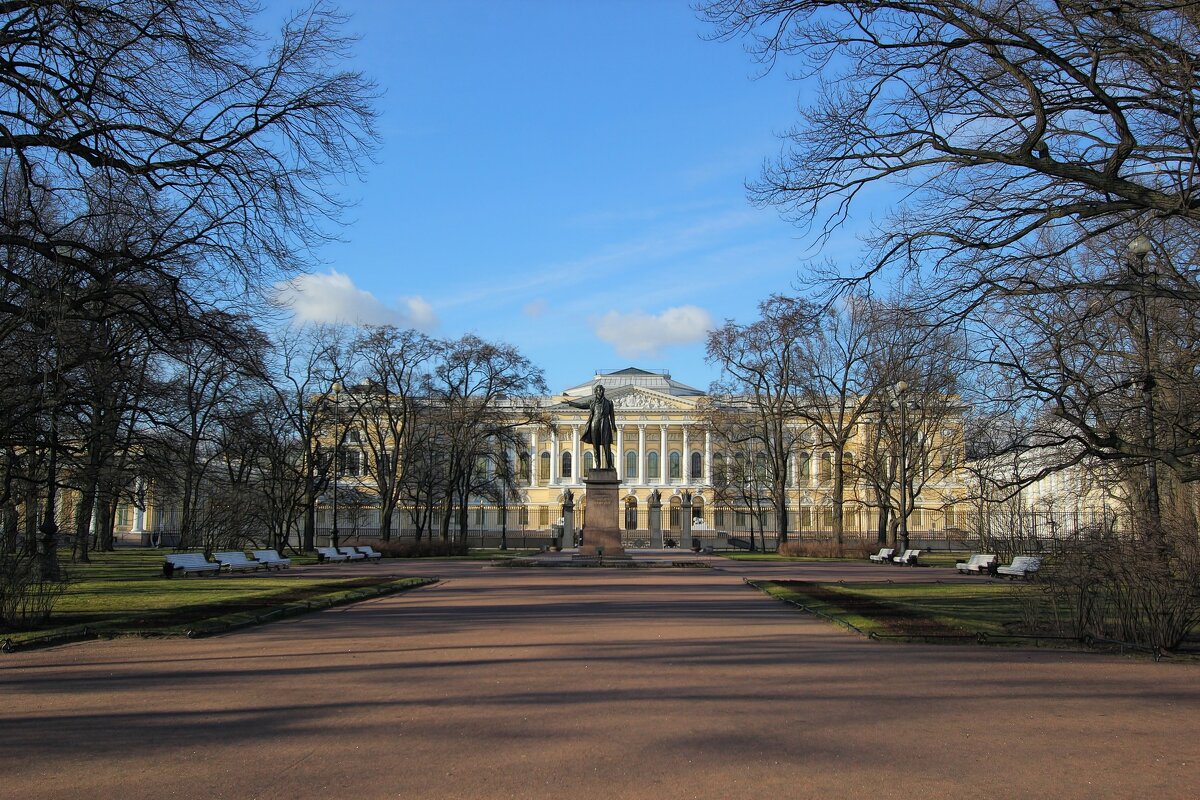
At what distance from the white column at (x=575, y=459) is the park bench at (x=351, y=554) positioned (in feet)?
195

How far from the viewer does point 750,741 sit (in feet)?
23.6

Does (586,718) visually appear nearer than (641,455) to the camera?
Yes

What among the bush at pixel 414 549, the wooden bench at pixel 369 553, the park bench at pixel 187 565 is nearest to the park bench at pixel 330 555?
the wooden bench at pixel 369 553

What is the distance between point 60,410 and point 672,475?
87919 millimetres

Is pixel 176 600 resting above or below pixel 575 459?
below

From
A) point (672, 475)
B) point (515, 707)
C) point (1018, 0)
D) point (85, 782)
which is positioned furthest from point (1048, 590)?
point (672, 475)

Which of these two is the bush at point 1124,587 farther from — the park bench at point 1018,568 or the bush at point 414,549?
the bush at point 414,549

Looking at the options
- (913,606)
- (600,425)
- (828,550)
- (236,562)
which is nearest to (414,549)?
(600,425)

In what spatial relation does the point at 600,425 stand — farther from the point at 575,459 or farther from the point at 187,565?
the point at 575,459

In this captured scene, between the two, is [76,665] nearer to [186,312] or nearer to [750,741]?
[186,312]

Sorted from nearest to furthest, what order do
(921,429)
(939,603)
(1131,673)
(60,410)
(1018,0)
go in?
1. (1131,673)
2. (1018,0)
3. (60,410)
4. (939,603)
5. (921,429)

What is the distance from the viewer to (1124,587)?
41.1 ft

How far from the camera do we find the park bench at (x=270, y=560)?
105 feet

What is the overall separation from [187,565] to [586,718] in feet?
74.2
